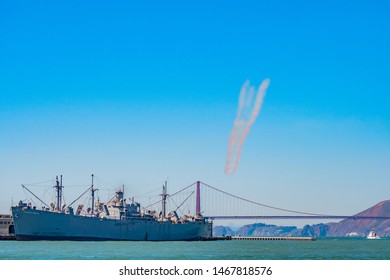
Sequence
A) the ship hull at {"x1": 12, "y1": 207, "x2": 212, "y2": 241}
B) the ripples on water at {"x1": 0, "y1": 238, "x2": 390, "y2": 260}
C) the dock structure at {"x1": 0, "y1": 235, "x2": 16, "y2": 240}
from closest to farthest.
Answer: the ripples on water at {"x1": 0, "y1": 238, "x2": 390, "y2": 260}, the ship hull at {"x1": 12, "y1": 207, "x2": 212, "y2": 241}, the dock structure at {"x1": 0, "y1": 235, "x2": 16, "y2": 240}

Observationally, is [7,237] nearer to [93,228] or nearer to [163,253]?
[93,228]

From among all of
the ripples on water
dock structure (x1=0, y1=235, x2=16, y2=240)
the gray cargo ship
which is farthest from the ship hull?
the ripples on water

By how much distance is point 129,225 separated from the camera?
124438 mm

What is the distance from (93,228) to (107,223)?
4.11 m

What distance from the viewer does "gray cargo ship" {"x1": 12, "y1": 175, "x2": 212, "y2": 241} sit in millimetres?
107812

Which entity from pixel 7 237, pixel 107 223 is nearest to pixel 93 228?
pixel 107 223

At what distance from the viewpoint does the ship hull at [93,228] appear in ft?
353

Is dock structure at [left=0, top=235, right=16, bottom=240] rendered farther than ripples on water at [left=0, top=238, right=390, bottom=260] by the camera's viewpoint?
Yes

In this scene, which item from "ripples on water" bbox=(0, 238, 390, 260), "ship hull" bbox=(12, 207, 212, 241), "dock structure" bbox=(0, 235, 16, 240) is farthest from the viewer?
"dock structure" bbox=(0, 235, 16, 240)

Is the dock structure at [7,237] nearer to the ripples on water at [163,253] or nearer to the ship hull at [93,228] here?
the ship hull at [93,228]

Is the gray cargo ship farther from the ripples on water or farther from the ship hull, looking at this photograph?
the ripples on water

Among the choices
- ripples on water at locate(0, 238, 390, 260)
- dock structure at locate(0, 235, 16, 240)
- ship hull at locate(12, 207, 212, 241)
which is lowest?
ripples on water at locate(0, 238, 390, 260)
